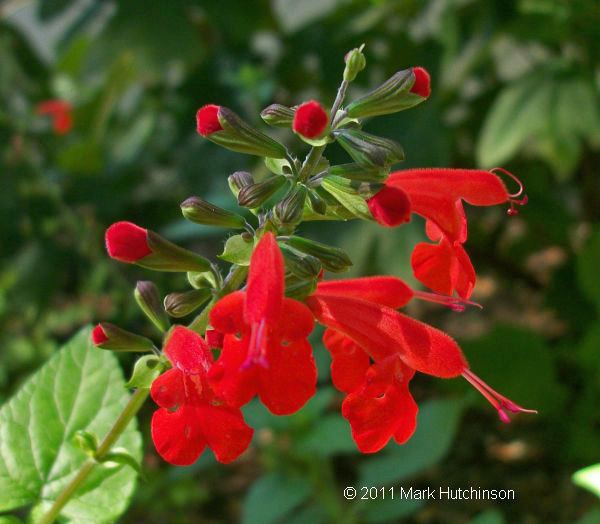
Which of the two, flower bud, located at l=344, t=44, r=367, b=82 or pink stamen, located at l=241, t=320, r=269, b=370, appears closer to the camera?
pink stamen, located at l=241, t=320, r=269, b=370

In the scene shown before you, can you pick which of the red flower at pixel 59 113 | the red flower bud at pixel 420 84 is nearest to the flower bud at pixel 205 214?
the red flower bud at pixel 420 84

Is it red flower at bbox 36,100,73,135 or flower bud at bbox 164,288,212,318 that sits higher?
flower bud at bbox 164,288,212,318

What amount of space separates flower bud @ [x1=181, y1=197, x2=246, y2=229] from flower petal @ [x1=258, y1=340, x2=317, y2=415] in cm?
16

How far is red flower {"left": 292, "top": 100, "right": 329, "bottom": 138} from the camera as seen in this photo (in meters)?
0.70

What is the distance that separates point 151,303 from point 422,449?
1.08 metres

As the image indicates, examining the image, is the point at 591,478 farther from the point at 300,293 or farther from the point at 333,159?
the point at 333,159

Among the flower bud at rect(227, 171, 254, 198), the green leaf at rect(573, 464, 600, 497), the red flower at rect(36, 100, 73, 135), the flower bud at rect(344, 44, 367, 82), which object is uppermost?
the flower bud at rect(344, 44, 367, 82)

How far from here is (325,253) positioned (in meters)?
0.78

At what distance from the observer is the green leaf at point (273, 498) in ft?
5.12

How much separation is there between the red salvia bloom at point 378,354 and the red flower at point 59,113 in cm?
210

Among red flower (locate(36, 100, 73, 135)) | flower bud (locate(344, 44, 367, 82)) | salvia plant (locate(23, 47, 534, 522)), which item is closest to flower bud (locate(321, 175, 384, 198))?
salvia plant (locate(23, 47, 534, 522))

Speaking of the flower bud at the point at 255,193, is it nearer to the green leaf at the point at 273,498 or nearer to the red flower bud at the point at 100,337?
the red flower bud at the point at 100,337
